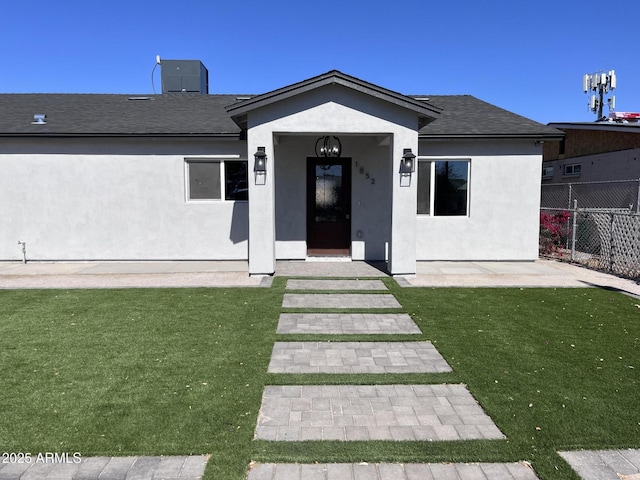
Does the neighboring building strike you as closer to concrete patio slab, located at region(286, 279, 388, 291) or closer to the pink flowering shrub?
the pink flowering shrub

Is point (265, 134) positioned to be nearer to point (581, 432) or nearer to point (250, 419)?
point (250, 419)

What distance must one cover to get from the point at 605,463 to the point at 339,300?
4.61 metres

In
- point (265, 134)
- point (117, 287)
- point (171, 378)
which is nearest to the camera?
point (171, 378)

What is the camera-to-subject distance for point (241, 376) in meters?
4.03

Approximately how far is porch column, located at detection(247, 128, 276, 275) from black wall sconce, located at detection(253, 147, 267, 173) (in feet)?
0.23

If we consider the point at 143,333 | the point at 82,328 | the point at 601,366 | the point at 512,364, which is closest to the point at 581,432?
the point at 512,364

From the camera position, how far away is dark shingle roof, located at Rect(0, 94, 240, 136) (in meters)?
10.2

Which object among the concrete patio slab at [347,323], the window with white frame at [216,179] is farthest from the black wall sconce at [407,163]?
the window with white frame at [216,179]

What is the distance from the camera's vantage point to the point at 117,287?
7.80 meters

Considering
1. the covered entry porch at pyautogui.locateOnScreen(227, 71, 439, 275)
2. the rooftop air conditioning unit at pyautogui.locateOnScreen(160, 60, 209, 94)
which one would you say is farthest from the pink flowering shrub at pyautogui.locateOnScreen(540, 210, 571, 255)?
the rooftop air conditioning unit at pyautogui.locateOnScreen(160, 60, 209, 94)

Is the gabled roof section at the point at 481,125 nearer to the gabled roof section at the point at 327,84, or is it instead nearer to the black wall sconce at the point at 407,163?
the black wall sconce at the point at 407,163

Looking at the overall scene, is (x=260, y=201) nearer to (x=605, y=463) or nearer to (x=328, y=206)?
(x=328, y=206)

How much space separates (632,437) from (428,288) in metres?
4.88

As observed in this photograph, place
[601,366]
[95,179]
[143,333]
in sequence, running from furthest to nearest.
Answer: [95,179] < [143,333] < [601,366]
